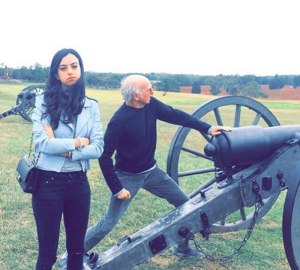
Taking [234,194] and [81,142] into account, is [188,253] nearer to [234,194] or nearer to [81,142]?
[234,194]


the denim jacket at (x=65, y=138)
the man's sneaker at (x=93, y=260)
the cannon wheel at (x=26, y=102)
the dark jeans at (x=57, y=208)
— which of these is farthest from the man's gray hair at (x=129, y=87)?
the cannon wheel at (x=26, y=102)

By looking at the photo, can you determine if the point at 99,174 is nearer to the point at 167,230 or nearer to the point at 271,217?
the point at 271,217

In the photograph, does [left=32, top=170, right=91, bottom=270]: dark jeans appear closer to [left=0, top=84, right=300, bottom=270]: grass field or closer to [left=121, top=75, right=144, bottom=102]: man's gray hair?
[left=121, top=75, right=144, bottom=102]: man's gray hair

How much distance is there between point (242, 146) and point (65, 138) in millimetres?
1425

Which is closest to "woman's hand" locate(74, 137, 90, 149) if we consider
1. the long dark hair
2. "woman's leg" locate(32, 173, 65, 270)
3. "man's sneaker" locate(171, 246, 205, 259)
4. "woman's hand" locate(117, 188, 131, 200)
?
the long dark hair

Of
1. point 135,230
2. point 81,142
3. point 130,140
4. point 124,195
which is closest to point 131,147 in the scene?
point 130,140

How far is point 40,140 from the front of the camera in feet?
9.31

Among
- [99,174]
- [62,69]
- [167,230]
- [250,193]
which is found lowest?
[99,174]

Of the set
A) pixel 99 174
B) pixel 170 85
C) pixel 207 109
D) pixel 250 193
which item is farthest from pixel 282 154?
pixel 170 85

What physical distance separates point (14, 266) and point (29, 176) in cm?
147

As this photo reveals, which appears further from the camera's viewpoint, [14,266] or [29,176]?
[14,266]

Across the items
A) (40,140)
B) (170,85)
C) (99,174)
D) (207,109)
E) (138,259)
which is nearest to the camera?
(40,140)

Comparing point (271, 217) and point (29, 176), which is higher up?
point (29, 176)

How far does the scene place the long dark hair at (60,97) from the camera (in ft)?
9.49
